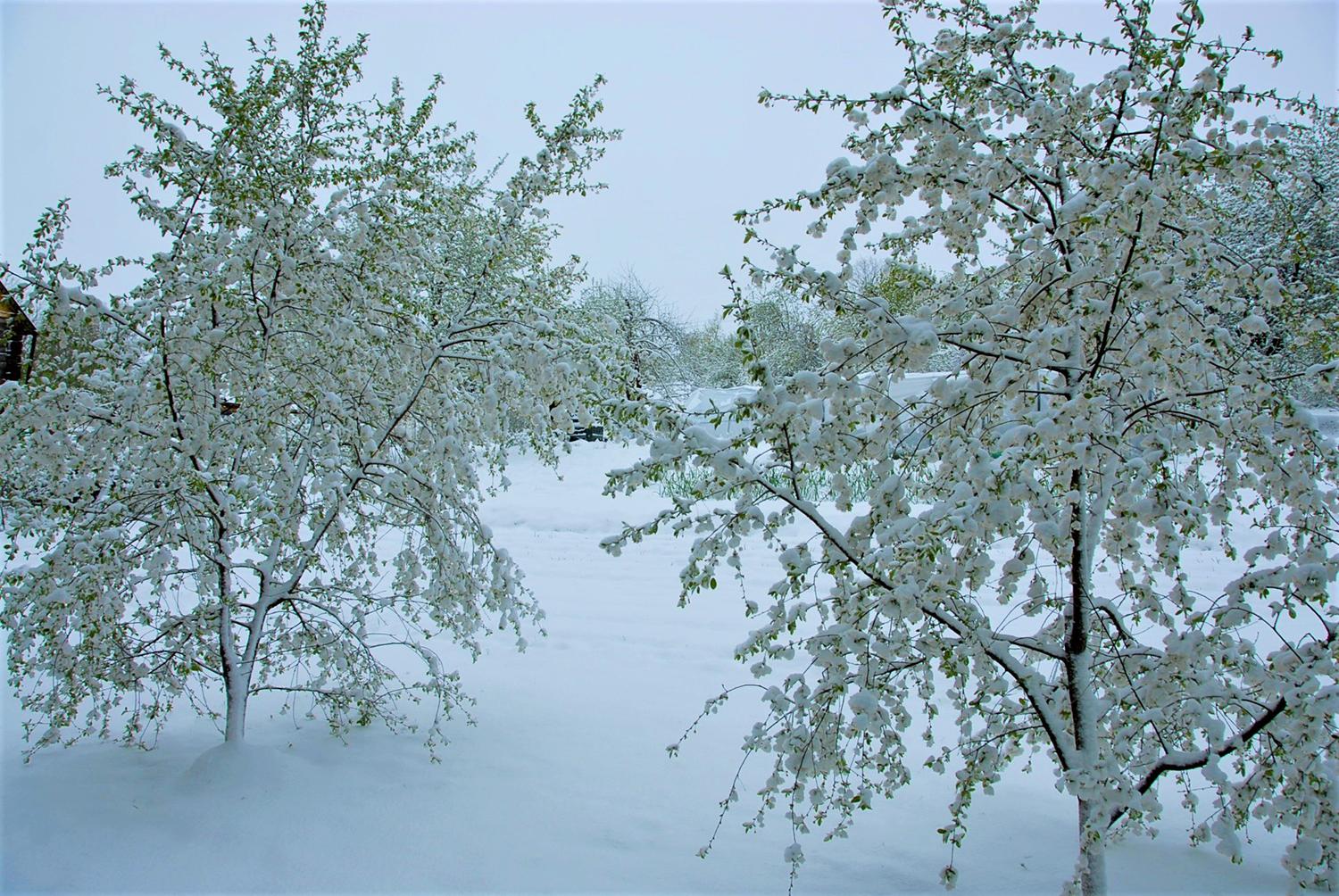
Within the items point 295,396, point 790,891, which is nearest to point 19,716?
point 295,396

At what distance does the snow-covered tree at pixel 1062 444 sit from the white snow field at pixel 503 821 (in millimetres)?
593

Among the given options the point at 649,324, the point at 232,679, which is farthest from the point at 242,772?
the point at 649,324

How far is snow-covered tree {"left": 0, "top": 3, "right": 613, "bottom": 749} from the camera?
2.90 meters

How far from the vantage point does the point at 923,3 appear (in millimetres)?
2498

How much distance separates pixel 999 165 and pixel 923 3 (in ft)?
2.20

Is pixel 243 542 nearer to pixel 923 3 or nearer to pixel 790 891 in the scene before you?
pixel 790 891

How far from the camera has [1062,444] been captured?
1.85 metres

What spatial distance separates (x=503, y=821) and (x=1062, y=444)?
2.66m

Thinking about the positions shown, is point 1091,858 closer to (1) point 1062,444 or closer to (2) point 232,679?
(1) point 1062,444

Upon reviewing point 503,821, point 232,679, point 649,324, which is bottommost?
point 503,821

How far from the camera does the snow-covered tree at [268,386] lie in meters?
2.90

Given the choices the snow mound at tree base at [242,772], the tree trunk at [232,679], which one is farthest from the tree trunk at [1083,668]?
the tree trunk at [232,679]

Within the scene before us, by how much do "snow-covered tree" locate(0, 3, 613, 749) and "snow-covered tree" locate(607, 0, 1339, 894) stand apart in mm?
1368

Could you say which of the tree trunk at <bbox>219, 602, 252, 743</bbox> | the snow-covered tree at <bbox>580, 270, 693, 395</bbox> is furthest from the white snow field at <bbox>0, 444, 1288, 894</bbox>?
the snow-covered tree at <bbox>580, 270, 693, 395</bbox>
